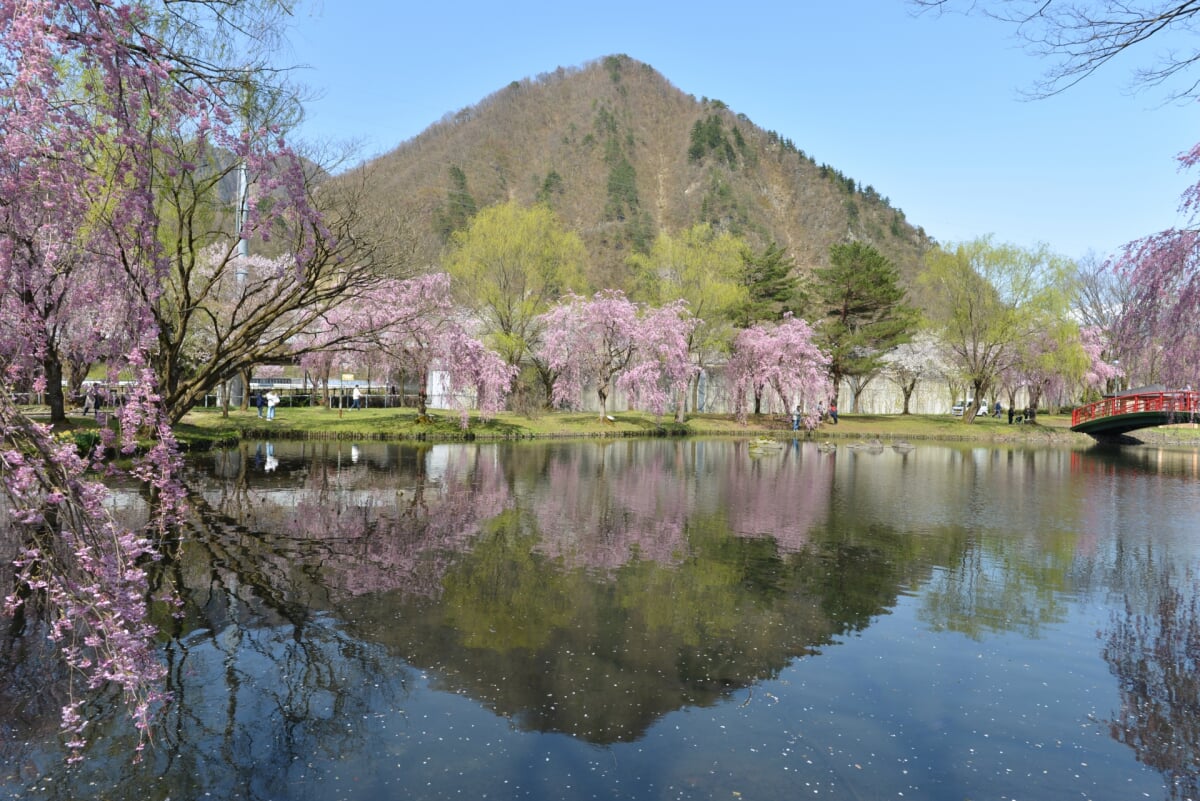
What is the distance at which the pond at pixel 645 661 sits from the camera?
519cm

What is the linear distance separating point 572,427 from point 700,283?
1303 cm

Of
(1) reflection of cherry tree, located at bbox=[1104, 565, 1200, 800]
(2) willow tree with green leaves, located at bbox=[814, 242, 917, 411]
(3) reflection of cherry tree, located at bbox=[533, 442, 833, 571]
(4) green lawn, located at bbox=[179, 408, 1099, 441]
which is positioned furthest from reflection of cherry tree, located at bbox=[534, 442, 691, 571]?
(2) willow tree with green leaves, located at bbox=[814, 242, 917, 411]

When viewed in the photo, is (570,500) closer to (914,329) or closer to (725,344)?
(725,344)

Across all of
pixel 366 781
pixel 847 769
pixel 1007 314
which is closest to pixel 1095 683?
pixel 847 769

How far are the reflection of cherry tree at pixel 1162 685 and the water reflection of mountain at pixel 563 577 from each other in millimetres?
2563

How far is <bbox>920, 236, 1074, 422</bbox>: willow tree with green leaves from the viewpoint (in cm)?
4306

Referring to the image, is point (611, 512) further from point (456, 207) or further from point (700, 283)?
point (456, 207)

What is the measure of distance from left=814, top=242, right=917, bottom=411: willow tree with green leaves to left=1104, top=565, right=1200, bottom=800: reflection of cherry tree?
3742 centimetres

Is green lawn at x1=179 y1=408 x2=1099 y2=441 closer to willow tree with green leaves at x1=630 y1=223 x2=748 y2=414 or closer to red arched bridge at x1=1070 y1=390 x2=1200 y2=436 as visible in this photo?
red arched bridge at x1=1070 y1=390 x2=1200 y2=436

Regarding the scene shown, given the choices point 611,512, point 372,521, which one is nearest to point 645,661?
point 372,521

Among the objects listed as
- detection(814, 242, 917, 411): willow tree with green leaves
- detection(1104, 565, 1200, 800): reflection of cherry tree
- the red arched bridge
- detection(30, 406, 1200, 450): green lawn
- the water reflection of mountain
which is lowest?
detection(1104, 565, 1200, 800): reflection of cherry tree

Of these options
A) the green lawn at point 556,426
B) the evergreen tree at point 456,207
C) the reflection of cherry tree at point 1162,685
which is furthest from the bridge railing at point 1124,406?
the evergreen tree at point 456,207

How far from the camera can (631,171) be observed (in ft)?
370

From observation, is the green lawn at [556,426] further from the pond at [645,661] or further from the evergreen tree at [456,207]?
the evergreen tree at [456,207]
